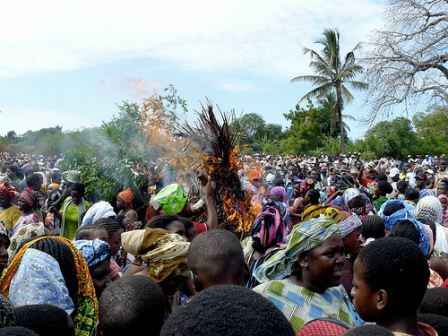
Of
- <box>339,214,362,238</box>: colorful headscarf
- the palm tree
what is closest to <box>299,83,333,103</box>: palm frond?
the palm tree

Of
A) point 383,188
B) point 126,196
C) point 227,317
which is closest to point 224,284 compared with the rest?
point 227,317

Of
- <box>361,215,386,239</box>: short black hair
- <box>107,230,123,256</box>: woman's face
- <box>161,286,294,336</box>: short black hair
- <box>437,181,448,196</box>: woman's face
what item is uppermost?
<box>161,286,294,336</box>: short black hair

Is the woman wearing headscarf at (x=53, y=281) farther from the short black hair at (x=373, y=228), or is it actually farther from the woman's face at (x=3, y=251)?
the short black hair at (x=373, y=228)

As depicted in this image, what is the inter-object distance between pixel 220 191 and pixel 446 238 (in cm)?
241

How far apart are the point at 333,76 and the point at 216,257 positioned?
146ft

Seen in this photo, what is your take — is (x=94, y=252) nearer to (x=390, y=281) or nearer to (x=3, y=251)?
(x=3, y=251)

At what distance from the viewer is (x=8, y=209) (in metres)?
6.91

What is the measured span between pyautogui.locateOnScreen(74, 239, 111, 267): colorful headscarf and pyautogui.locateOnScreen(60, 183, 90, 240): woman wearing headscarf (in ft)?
12.8

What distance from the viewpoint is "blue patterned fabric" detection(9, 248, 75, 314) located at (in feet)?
8.64

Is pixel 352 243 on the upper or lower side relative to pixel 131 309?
lower

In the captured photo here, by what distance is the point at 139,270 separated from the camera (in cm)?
339

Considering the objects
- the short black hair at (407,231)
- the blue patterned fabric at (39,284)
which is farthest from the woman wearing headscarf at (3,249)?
the short black hair at (407,231)

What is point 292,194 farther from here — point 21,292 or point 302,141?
point 302,141

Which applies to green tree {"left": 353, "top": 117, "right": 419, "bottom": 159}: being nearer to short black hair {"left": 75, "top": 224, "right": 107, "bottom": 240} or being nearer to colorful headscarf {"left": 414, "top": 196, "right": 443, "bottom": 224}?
colorful headscarf {"left": 414, "top": 196, "right": 443, "bottom": 224}
